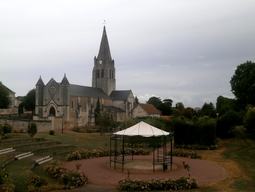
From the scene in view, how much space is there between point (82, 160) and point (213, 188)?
1099cm

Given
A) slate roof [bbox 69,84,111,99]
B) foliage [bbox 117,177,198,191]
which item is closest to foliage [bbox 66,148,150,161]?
foliage [bbox 117,177,198,191]

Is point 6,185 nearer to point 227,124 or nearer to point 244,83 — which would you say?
point 227,124

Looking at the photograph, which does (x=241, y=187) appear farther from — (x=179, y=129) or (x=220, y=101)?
(x=220, y=101)

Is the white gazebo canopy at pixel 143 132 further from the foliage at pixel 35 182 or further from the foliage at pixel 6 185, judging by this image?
the foliage at pixel 6 185

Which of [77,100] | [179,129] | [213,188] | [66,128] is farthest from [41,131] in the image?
[213,188]

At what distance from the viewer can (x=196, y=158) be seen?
20188mm

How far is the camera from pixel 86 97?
55156 mm

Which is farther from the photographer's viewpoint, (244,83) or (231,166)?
(244,83)

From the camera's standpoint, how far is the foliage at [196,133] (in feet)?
79.8

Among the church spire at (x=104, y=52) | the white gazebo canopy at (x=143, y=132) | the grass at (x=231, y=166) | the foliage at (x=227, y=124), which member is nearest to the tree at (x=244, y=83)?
the foliage at (x=227, y=124)

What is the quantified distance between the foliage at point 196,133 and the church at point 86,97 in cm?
2226

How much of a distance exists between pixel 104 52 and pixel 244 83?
1566 inches

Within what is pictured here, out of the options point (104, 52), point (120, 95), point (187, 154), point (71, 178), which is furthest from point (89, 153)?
point (104, 52)

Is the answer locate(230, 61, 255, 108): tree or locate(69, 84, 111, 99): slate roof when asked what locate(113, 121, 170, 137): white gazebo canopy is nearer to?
locate(230, 61, 255, 108): tree
